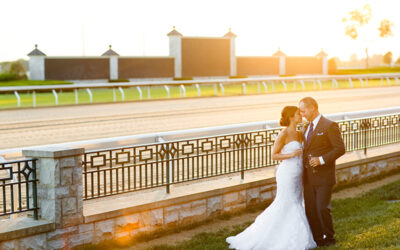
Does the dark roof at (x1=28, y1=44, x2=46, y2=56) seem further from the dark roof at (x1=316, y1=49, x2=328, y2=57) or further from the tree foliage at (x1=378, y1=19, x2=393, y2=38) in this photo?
the tree foliage at (x1=378, y1=19, x2=393, y2=38)

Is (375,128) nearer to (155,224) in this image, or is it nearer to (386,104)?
(155,224)

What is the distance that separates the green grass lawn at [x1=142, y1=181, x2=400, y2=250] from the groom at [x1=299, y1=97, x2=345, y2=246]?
310mm

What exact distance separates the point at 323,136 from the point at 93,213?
2797 millimetres

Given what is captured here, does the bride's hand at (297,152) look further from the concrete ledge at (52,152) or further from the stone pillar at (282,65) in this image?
the stone pillar at (282,65)

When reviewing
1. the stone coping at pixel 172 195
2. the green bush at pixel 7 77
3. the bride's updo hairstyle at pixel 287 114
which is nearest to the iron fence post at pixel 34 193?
the stone coping at pixel 172 195

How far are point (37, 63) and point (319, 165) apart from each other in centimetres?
4689

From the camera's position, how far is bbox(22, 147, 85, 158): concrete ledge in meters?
6.70

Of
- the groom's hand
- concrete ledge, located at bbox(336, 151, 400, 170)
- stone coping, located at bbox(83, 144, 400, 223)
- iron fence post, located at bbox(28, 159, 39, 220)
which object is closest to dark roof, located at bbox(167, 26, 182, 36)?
concrete ledge, located at bbox(336, 151, 400, 170)

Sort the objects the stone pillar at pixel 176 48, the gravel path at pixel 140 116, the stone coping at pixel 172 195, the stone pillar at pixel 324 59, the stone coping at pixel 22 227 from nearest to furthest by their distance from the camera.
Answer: the stone coping at pixel 22 227, the stone coping at pixel 172 195, the gravel path at pixel 140 116, the stone pillar at pixel 176 48, the stone pillar at pixel 324 59

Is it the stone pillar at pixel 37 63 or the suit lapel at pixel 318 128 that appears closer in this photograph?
the suit lapel at pixel 318 128

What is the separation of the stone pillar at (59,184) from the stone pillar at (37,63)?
149 feet

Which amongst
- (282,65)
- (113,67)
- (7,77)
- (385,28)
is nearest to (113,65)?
(113,67)

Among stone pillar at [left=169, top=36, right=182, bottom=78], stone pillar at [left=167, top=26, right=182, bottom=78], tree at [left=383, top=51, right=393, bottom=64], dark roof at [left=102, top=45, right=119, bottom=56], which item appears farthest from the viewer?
tree at [left=383, top=51, right=393, bottom=64]

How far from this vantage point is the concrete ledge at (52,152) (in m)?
6.70
